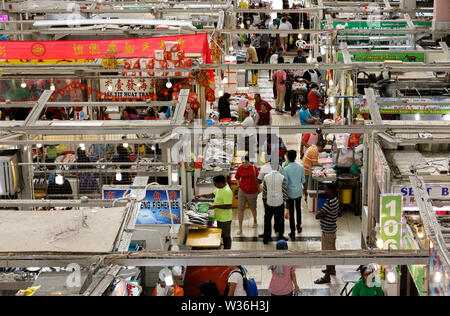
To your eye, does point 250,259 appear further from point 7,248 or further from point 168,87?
point 168,87

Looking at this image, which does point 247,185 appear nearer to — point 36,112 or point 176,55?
point 176,55

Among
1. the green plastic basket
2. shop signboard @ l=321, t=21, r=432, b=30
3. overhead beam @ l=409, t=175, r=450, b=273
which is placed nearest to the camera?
overhead beam @ l=409, t=175, r=450, b=273

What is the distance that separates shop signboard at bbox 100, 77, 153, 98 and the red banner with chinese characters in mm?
476

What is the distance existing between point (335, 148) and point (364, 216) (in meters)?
3.63

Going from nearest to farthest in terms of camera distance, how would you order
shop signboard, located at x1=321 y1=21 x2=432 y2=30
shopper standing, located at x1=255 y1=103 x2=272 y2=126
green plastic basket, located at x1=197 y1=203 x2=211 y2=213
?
1. green plastic basket, located at x1=197 y1=203 x2=211 y2=213
2. shopper standing, located at x1=255 y1=103 x2=272 y2=126
3. shop signboard, located at x1=321 y1=21 x2=432 y2=30

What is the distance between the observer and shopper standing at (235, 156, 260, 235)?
10.4 meters

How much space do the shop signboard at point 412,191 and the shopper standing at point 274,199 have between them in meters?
2.87

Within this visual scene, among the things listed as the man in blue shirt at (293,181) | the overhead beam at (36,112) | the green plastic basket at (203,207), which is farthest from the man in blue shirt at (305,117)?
the overhead beam at (36,112)

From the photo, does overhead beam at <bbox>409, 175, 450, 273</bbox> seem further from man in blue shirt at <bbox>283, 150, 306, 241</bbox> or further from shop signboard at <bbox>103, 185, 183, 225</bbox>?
man in blue shirt at <bbox>283, 150, 306, 241</bbox>

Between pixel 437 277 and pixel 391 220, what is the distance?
2845mm

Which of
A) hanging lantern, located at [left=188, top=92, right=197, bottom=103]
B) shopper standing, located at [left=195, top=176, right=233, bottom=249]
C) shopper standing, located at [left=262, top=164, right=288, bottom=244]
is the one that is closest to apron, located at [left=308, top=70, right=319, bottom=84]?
hanging lantern, located at [left=188, top=92, right=197, bottom=103]

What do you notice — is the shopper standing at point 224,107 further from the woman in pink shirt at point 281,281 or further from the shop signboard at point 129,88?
the woman in pink shirt at point 281,281

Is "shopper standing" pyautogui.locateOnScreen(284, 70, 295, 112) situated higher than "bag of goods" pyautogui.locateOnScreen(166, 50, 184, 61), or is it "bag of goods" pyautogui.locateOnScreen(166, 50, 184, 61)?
"bag of goods" pyautogui.locateOnScreen(166, 50, 184, 61)

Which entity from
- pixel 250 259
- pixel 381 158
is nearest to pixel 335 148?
pixel 381 158
